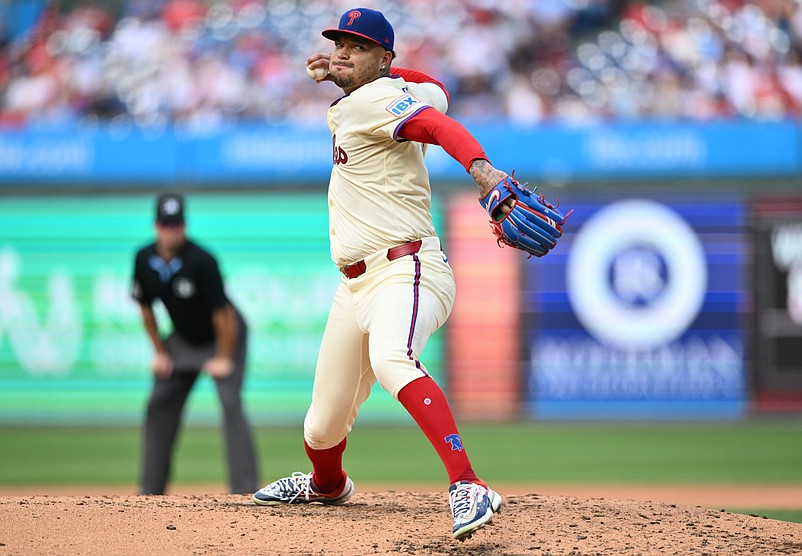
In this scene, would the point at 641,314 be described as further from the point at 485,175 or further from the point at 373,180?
the point at 485,175

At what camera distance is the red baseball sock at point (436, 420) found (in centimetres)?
441

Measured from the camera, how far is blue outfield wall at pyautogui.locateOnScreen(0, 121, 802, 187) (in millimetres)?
12938

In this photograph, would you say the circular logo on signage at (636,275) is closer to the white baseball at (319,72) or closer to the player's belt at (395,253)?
the white baseball at (319,72)

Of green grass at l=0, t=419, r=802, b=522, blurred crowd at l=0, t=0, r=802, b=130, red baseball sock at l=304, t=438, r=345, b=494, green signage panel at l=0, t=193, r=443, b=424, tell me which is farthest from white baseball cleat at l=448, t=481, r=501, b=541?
blurred crowd at l=0, t=0, r=802, b=130

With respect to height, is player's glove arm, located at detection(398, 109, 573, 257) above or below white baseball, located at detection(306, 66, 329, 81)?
below

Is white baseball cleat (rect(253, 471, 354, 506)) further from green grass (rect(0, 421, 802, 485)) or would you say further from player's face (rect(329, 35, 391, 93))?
green grass (rect(0, 421, 802, 485))

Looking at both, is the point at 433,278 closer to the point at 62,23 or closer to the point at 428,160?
the point at 428,160

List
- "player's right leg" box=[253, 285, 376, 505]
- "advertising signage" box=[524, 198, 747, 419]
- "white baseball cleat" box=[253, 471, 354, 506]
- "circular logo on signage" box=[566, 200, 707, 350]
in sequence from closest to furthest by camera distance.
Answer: "player's right leg" box=[253, 285, 376, 505]
"white baseball cleat" box=[253, 471, 354, 506]
"advertising signage" box=[524, 198, 747, 419]
"circular logo on signage" box=[566, 200, 707, 350]

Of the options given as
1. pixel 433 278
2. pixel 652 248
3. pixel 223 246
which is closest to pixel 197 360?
pixel 433 278

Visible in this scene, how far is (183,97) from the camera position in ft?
47.0

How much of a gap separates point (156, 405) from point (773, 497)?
14.4 feet

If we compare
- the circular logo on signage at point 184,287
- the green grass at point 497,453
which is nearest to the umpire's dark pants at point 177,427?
the circular logo on signage at point 184,287

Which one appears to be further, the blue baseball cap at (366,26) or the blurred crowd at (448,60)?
the blurred crowd at (448,60)

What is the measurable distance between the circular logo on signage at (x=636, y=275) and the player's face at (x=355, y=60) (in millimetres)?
8768
